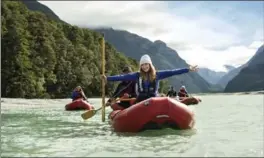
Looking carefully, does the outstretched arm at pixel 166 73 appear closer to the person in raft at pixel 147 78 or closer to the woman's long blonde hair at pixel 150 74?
the person in raft at pixel 147 78

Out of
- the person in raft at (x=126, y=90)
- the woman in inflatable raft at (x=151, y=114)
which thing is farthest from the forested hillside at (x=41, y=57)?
the woman in inflatable raft at (x=151, y=114)

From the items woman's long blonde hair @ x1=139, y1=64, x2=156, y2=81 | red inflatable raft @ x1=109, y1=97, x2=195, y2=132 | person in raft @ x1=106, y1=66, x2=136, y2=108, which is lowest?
red inflatable raft @ x1=109, y1=97, x2=195, y2=132

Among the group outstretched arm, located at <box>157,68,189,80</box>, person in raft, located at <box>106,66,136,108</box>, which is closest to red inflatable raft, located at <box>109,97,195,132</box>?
outstretched arm, located at <box>157,68,189,80</box>

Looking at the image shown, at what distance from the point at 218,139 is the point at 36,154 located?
412 cm

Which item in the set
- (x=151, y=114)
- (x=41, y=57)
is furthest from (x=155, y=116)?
(x=41, y=57)

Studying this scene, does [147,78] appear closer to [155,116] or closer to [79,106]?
[155,116]

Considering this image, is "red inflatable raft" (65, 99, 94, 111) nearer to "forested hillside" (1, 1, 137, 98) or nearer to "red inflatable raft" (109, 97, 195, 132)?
"red inflatable raft" (109, 97, 195, 132)

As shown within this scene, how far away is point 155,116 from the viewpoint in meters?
10.6

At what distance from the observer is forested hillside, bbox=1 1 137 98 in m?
53.9

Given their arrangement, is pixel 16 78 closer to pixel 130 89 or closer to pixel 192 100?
pixel 192 100

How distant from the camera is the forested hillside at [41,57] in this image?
177ft

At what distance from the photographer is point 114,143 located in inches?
365

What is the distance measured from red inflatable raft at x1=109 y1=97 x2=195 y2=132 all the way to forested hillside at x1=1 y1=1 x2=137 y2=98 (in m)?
44.1

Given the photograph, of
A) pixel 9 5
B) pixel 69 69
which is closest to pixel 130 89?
pixel 9 5
